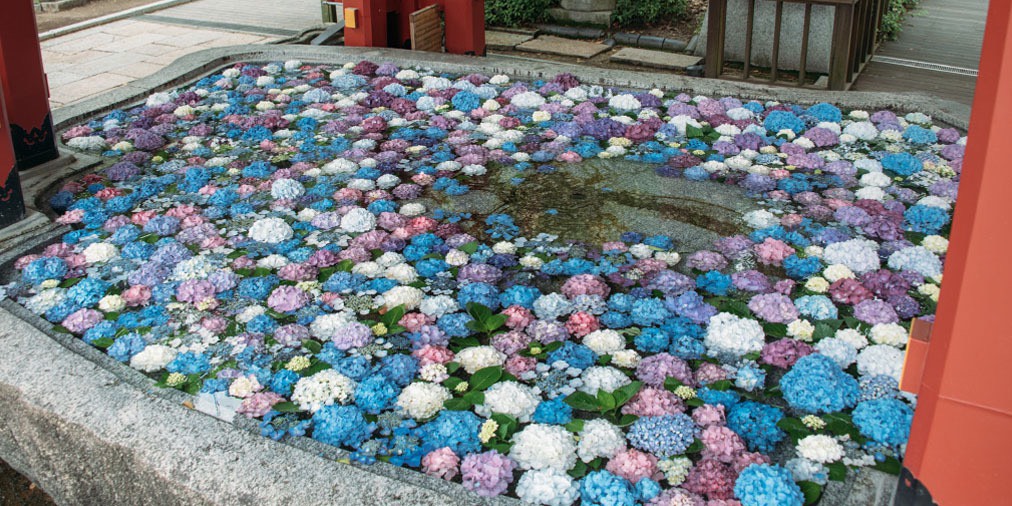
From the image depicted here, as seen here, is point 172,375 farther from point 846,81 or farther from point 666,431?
point 846,81

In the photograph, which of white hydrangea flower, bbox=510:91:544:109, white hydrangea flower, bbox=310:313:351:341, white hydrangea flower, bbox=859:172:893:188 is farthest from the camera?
white hydrangea flower, bbox=510:91:544:109

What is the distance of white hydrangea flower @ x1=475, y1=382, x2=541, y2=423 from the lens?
278 centimetres

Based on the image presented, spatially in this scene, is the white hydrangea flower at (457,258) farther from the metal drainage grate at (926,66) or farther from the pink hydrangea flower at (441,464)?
the metal drainage grate at (926,66)

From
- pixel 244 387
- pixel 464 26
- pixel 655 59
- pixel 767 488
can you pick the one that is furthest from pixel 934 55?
pixel 244 387

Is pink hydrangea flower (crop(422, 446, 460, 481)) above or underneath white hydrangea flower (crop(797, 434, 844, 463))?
underneath

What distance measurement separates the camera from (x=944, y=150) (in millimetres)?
4551

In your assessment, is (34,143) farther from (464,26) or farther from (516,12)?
(516,12)

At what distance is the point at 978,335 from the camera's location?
5.50 ft

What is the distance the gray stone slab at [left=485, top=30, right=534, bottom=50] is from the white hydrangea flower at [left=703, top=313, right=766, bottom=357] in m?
6.63

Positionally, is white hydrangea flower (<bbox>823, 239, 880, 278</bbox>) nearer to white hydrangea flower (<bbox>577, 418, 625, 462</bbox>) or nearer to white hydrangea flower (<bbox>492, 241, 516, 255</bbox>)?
white hydrangea flower (<bbox>492, 241, 516, 255</bbox>)

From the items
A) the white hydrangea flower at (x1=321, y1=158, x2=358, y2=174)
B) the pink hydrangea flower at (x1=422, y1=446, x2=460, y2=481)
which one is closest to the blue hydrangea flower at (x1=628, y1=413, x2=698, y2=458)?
the pink hydrangea flower at (x1=422, y1=446, x2=460, y2=481)

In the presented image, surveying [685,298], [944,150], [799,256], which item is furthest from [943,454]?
[944,150]

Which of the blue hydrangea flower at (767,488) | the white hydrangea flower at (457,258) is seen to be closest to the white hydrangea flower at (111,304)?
the white hydrangea flower at (457,258)

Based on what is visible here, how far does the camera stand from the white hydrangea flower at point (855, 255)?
358 centimetres
